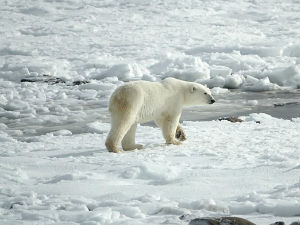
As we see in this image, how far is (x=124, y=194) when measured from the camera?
379 cm

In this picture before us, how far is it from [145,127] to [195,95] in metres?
1.57

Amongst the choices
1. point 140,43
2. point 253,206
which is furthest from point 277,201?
point 140,43

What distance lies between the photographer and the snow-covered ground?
11.8 feet

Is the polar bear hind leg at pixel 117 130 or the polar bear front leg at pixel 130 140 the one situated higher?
the polar bear hind leg at pixel 117 130

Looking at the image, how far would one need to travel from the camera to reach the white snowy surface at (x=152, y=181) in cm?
337

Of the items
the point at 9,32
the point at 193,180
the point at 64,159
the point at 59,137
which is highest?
the point at 193,180

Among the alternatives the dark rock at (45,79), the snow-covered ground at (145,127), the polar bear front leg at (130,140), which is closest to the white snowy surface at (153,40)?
the snow-covered ground at (145,127)

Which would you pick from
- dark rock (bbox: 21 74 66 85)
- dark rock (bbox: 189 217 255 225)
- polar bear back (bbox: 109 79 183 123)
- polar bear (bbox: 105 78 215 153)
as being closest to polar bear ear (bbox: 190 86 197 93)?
polar bear (bbox: 105 78 215 153)

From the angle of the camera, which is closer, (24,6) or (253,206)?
(253,206)

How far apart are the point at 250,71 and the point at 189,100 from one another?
29.6 feet

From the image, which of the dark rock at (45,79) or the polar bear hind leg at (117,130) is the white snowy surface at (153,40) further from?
the polar bear hind leg at (117,130)

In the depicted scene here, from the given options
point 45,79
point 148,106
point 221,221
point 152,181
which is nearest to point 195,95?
point 148,106

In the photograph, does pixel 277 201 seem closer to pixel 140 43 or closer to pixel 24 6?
pixel 140 43

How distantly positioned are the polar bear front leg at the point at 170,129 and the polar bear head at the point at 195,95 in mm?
402
